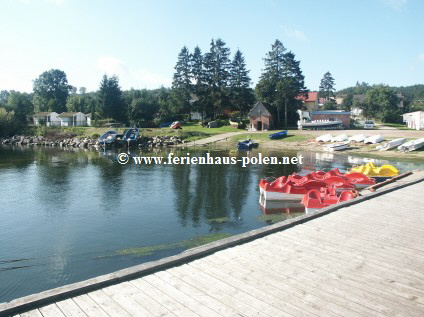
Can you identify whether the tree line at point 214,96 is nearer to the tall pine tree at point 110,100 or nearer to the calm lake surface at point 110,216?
the tall pine tree at point 110,100

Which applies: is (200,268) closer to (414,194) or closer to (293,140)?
(414,194)

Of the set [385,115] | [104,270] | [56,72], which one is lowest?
[104,270]

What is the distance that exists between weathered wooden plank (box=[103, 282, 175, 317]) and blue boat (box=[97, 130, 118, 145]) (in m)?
57.8

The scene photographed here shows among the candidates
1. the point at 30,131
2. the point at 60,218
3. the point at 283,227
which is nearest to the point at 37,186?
the point at 60,218

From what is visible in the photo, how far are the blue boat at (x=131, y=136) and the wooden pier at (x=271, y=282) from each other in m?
55.6

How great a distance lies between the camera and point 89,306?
19.3 feet

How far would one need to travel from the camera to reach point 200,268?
749 cm

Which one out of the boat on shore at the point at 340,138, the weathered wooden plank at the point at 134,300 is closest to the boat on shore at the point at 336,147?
the boat on shore at the point at 340,138

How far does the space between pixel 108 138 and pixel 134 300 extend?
59849mm

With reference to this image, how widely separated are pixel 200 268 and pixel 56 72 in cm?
12464

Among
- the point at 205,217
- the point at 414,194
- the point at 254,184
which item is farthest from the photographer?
the point at 254,184

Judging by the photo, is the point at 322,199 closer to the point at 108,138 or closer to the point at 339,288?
the point at 339,288

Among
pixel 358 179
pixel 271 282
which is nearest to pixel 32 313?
pixel 271 282

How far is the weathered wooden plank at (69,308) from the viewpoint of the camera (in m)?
5.64
